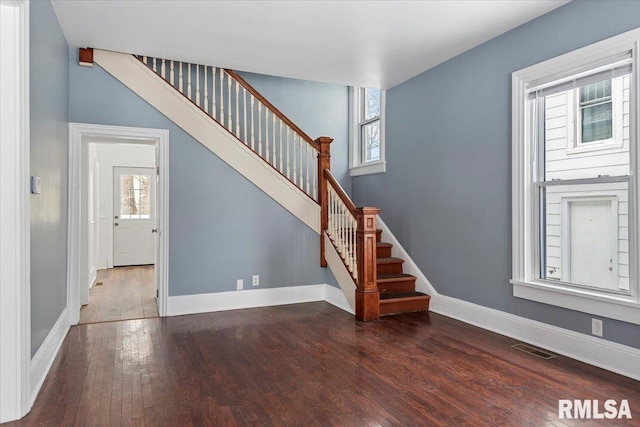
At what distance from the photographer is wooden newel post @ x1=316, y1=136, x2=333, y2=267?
5.18m

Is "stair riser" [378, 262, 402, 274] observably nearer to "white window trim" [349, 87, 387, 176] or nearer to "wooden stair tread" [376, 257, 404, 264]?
"wooden stair tread" [376, 257, 404, 264]

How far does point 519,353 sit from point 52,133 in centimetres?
413

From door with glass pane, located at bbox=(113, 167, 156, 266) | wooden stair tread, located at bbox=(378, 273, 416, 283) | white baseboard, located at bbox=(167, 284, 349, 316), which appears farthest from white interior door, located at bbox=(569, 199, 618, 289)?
door with glass pane, located at bbox=(113, 167, 156, 266)

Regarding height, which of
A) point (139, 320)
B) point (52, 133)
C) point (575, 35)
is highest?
point (575, 35)

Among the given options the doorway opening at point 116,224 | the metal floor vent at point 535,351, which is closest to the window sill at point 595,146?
the metal floor vent at point 535,351

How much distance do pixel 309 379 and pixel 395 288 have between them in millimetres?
2243

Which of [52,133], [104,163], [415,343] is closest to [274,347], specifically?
[415,343]

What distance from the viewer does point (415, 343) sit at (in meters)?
3.59

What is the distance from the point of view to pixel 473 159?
4.15 meters

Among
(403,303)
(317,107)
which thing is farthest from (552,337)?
(317,107)

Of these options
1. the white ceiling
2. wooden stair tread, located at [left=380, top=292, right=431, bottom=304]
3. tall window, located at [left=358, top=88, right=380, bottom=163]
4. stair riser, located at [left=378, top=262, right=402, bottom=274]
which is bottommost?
wooden stair tread, located at [left=380, top=292, right=431, bottom=304]

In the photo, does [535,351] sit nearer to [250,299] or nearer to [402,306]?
[402,306]

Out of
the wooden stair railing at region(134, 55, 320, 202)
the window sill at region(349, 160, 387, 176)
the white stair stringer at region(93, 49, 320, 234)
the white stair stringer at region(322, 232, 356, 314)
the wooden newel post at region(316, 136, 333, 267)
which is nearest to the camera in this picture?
the white stair stringer at region(93, 49, 320, 234)

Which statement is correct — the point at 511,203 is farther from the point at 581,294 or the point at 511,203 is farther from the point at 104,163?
the point at 104,163
